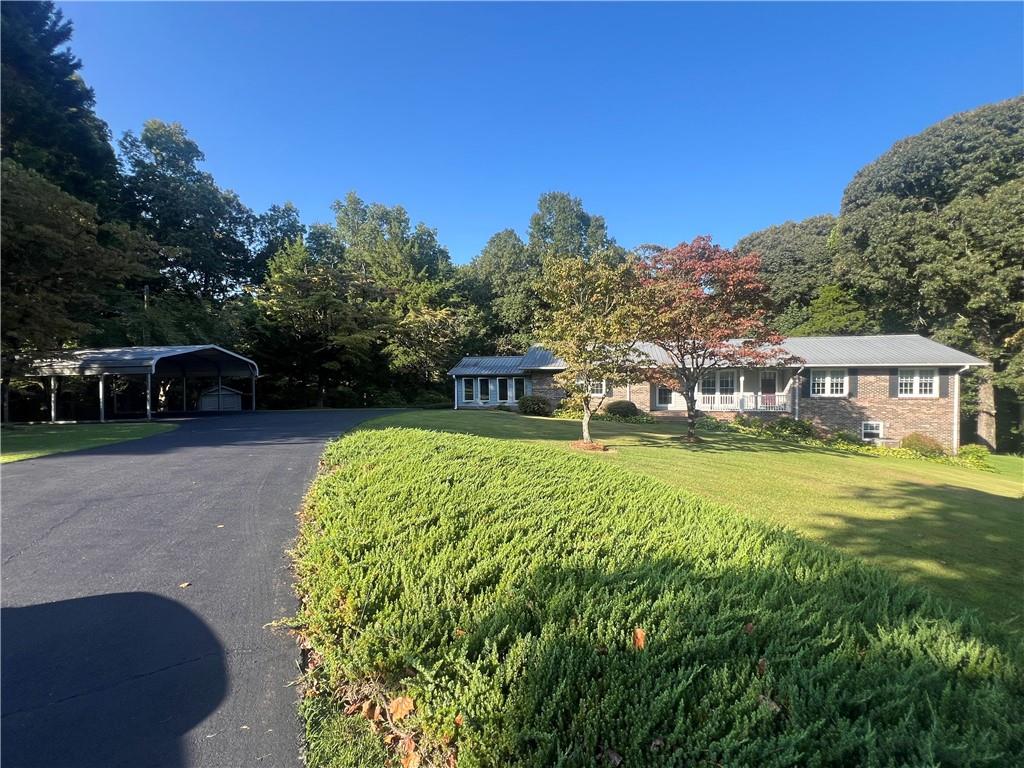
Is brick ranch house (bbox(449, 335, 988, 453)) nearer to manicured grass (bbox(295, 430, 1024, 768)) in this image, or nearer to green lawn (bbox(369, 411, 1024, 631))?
green lawn (bbox(369, 411, 1024, 631))

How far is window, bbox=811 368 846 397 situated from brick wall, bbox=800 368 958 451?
25cm

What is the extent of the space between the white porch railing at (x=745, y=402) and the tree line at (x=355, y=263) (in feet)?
30.9

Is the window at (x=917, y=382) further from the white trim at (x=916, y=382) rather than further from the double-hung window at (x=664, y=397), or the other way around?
the double-hung window at (x=664, y=397)

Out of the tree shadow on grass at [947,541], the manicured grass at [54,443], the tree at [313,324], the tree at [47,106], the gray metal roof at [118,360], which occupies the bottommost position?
the tree shadow on grass at [947,541]

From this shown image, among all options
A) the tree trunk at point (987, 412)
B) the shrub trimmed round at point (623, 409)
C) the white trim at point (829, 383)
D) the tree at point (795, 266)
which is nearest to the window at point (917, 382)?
the white trim at point (829, 383)

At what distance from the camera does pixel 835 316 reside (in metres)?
30.3

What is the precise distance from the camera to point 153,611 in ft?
10.5

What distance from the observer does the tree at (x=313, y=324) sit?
29688mm

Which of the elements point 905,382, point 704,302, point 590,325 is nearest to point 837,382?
point 905,382

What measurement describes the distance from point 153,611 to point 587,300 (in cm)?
1151

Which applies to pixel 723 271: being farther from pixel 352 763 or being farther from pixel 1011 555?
pixel 352 763

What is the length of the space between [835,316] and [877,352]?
10667 millimetres

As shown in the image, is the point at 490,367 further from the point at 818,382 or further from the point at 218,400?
the point at 818,382

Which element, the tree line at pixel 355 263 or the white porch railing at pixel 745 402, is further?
the white porch railing at pixel 745 402
